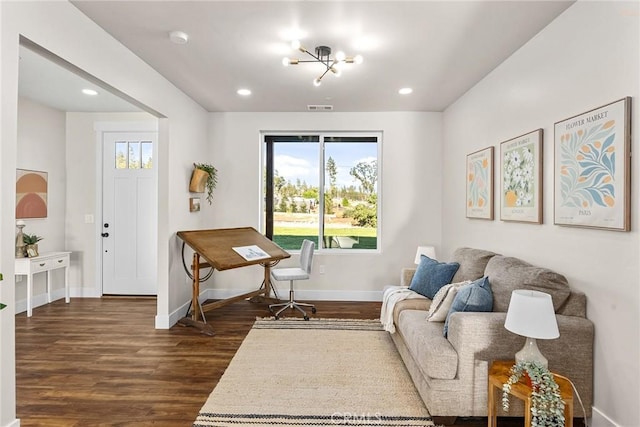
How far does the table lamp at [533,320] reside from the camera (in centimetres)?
180

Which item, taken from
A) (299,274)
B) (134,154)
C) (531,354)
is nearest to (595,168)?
(531,354)

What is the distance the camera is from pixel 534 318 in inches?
71.3

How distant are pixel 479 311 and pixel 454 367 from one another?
1.68ft

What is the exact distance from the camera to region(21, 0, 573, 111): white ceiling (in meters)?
2.41

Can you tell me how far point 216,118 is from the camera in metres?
5.18

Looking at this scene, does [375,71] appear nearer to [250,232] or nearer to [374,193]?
[374,193]

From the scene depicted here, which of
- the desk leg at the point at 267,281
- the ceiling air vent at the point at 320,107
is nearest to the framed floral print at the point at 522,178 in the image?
the ceiling air vent at the point at 320,107

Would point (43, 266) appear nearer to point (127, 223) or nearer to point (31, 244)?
point (31, 244)

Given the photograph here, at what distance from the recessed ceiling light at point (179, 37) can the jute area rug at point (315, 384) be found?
276 centimetres

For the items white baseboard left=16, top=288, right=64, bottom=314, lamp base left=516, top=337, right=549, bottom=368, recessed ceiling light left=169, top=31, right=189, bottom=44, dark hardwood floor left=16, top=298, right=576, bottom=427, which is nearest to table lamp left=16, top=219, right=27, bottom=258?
white baseboard left=16, top=288, right=64, bottom=314

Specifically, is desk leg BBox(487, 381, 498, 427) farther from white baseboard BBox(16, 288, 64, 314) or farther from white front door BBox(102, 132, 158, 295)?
white baseboard BBox(16, 288, 64, 314)

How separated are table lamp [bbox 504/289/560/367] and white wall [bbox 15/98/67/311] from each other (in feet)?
18.3

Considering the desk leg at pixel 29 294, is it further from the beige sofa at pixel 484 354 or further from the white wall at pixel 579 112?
the white wall at pixel 579 112

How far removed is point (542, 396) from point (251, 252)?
3.24 meters
